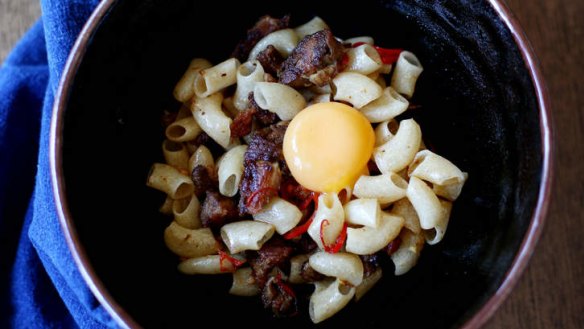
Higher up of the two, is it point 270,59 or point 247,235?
point 270,59

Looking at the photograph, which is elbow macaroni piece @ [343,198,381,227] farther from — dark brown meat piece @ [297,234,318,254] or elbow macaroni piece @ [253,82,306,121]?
elbow macaroni piece @ [253,82,306,121]

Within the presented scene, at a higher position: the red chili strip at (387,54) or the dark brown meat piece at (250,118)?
the red chili strip at (387,54)

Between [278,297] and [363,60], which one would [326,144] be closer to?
[363,60]

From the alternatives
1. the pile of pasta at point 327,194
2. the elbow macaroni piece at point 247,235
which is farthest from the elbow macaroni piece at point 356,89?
the elbow macaroni piece at point 247,235

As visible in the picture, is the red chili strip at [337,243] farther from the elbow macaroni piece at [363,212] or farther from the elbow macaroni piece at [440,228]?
the elbow macaroni piece at [440,228]

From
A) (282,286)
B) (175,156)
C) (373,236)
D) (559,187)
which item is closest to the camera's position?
(373,236)

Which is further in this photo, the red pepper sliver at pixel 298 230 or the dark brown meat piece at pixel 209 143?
the dark brown meat piece at pixel 209 143

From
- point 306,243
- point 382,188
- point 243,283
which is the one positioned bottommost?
point 243,283

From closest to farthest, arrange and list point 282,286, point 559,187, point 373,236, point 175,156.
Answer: point 373,236, point 282,286, point 175,156, point 559,187

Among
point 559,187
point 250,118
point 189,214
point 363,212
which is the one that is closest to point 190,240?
point 189,214
